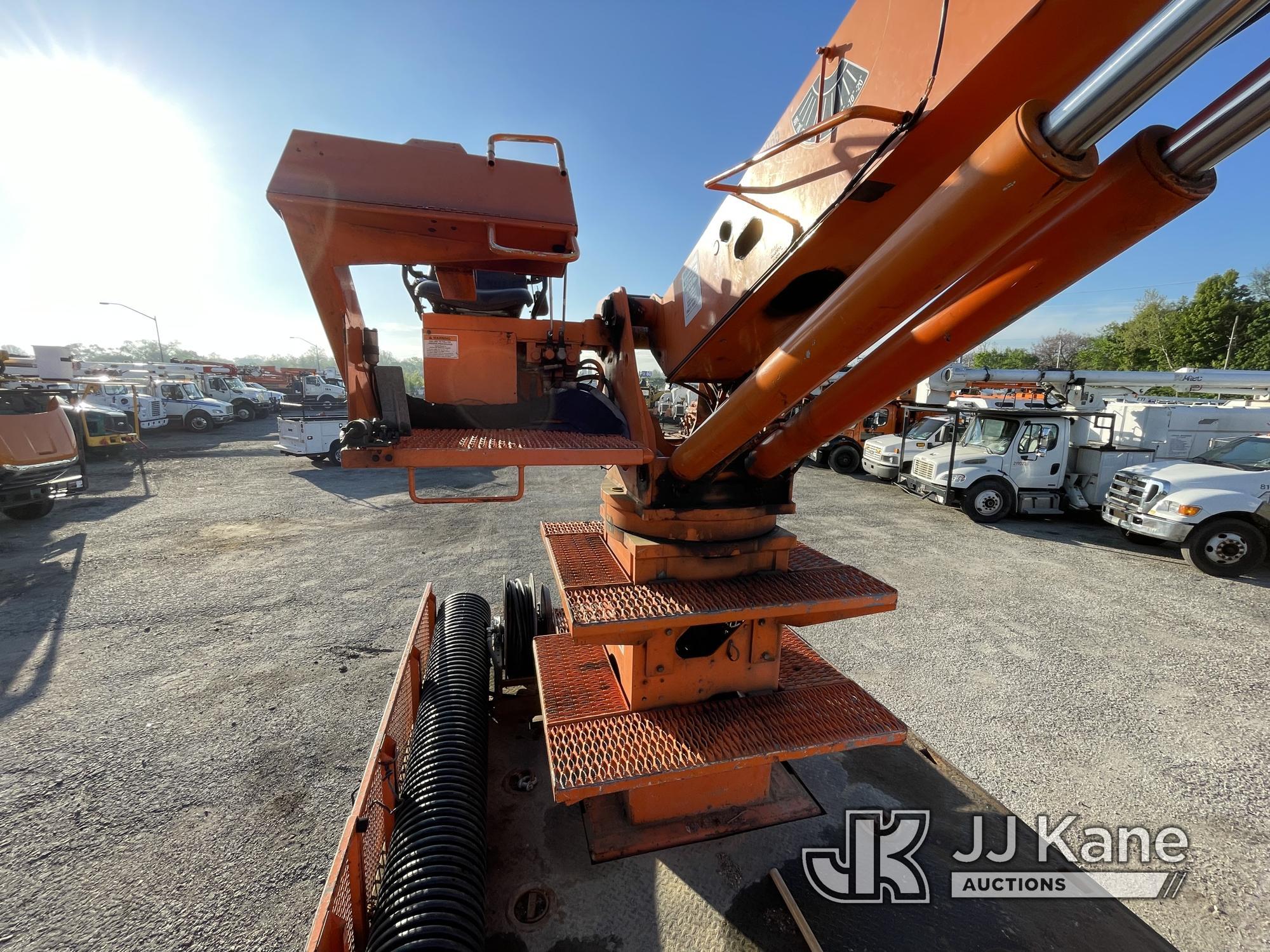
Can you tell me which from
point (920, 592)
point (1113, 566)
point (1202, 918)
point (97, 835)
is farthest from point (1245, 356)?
point (97, 835)

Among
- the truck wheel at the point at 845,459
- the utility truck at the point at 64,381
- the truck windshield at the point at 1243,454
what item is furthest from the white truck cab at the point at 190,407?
the truck windshield at the point at 1243,454

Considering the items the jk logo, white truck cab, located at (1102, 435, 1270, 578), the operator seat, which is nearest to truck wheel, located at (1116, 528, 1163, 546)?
white truck cab, located at (1102, 435, 1270, 578)

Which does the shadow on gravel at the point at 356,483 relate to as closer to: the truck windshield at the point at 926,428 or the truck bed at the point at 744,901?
the truck bed at the point at 744,901

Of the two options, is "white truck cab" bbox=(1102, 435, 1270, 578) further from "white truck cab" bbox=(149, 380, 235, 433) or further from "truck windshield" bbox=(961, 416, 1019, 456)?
"white truck cab" bbox=(149, 380, 235, 433)

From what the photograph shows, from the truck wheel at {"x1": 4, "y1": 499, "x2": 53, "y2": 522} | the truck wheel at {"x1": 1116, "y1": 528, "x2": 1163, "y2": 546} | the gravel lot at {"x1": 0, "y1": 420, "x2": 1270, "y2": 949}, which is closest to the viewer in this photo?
the gravel lot at {"x1": 0, "y1": 420, "x2": 1270, "y2": 949}

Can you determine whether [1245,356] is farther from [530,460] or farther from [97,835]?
[97,835]

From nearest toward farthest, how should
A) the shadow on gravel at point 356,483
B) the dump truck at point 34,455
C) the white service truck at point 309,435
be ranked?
1. the dump truck at point 34,455
2. the shadow on gravel at point 356,483
3. the white service truck at point 309,435

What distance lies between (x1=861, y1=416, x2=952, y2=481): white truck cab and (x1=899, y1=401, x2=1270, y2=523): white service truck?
6.95 ft

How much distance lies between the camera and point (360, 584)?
6637 millimetres

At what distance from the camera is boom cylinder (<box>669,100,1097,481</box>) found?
103cm

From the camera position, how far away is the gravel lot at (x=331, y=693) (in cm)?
274

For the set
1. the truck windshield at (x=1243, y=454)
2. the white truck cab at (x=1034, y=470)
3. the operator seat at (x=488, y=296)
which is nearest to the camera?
the operator seat at (x=488, y=296)

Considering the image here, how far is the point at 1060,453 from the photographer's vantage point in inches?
392

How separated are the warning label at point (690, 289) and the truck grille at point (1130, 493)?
9383mm
